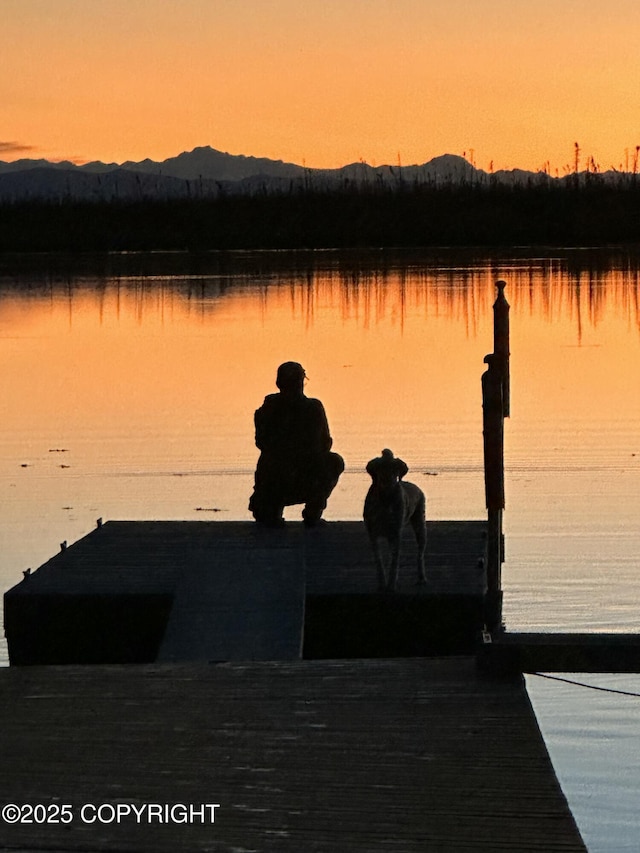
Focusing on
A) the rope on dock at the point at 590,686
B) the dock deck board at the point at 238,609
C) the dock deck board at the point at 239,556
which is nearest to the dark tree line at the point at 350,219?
the dock deck board at the point at 239,556

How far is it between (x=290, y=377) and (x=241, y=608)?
69.2 inches

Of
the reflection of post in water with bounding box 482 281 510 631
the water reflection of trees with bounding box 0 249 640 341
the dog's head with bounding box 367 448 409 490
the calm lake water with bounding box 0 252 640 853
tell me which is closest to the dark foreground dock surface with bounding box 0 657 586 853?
the calm lake water with bounding box 0 252 640 853

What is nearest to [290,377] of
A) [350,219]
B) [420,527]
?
[420,527]

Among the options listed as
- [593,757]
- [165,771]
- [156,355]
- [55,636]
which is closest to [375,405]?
[156,355]

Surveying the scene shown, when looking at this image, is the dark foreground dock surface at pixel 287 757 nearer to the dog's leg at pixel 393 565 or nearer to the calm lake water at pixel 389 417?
the calm lake water at pixel 389 417

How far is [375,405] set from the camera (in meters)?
22.5

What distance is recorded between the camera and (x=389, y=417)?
834 inches

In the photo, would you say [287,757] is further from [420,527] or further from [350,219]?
[350,219]

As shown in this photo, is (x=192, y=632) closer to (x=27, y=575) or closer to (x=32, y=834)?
(x=27, y=575)

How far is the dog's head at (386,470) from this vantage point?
9.04m

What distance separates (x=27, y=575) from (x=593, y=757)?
12.9 ft

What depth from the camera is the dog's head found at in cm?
904

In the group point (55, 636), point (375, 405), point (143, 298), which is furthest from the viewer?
point (143, 298)

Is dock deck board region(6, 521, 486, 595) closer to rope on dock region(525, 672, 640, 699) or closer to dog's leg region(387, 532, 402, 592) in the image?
dog's leg region(387, 532, 402, 592)
